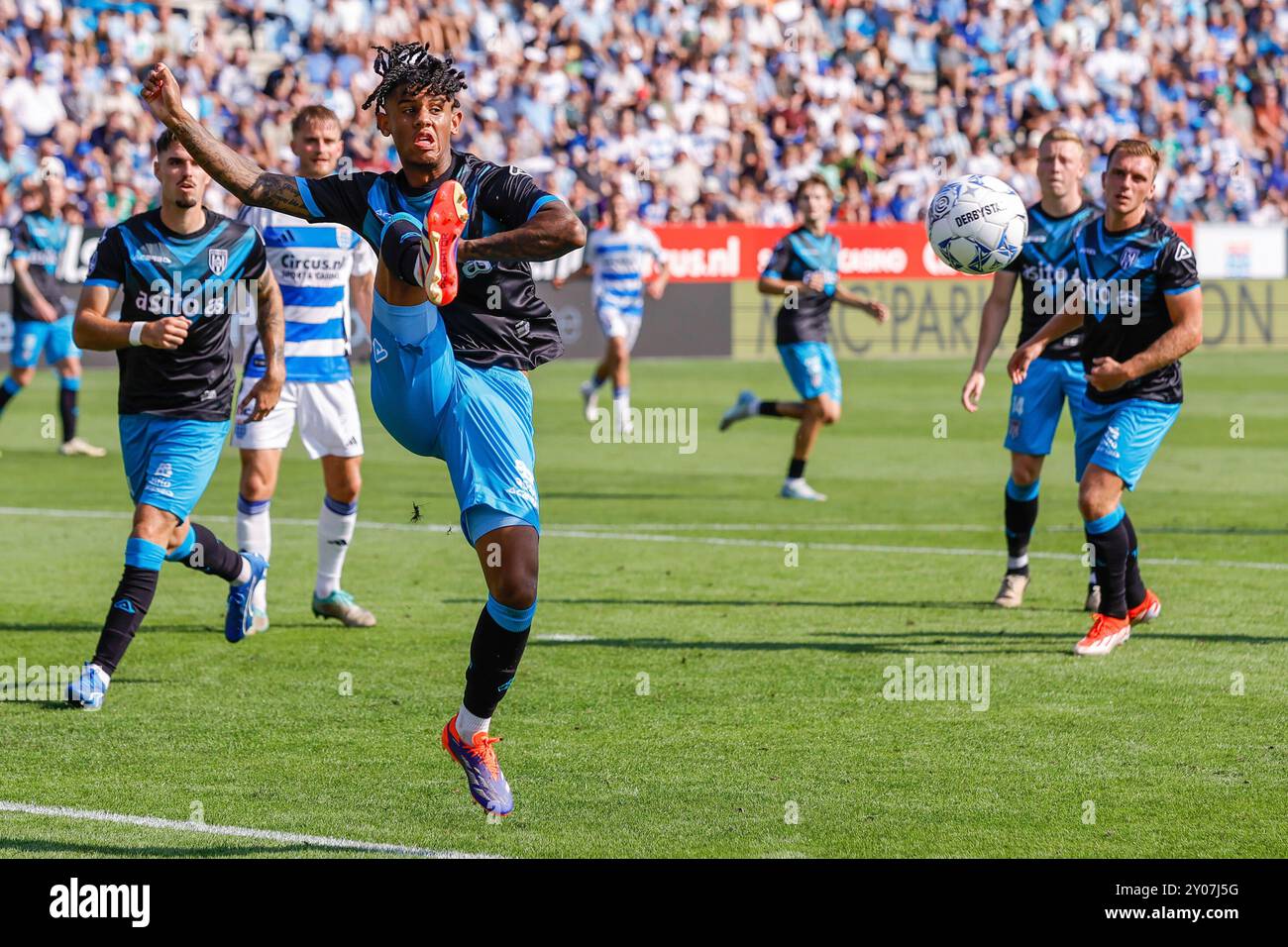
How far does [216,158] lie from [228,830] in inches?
78.1

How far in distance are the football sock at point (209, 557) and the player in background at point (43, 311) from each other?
877 centimetres

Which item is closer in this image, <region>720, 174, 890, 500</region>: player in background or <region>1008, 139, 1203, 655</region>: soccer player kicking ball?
<region>1008, 139, 1203, 655</region>: soccer player kicking ball

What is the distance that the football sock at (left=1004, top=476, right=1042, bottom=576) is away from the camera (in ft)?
32.0

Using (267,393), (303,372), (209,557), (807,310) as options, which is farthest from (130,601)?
(807,310)

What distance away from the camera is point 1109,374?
8.12 metres

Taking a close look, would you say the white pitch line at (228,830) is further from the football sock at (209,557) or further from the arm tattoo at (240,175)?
the football sock at (209,557)

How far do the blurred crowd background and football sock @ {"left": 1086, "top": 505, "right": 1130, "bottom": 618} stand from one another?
59.3 feet

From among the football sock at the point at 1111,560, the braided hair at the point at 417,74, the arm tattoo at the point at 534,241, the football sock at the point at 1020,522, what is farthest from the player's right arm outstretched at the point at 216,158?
the football sock at the point at 1020,522

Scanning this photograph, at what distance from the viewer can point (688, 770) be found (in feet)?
20.6

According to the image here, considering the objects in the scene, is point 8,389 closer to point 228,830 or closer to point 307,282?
point 307,282

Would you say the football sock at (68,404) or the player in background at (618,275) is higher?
the player in background at (618,275)

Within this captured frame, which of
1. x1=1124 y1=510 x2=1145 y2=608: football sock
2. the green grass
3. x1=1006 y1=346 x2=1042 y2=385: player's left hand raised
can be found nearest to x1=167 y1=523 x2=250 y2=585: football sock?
the green grass

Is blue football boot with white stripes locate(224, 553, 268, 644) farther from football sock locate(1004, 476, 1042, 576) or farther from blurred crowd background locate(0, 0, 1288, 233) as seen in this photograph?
blurred crowd background locate(0, 0, 1288, 233)

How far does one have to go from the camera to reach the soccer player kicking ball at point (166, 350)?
755 cm
